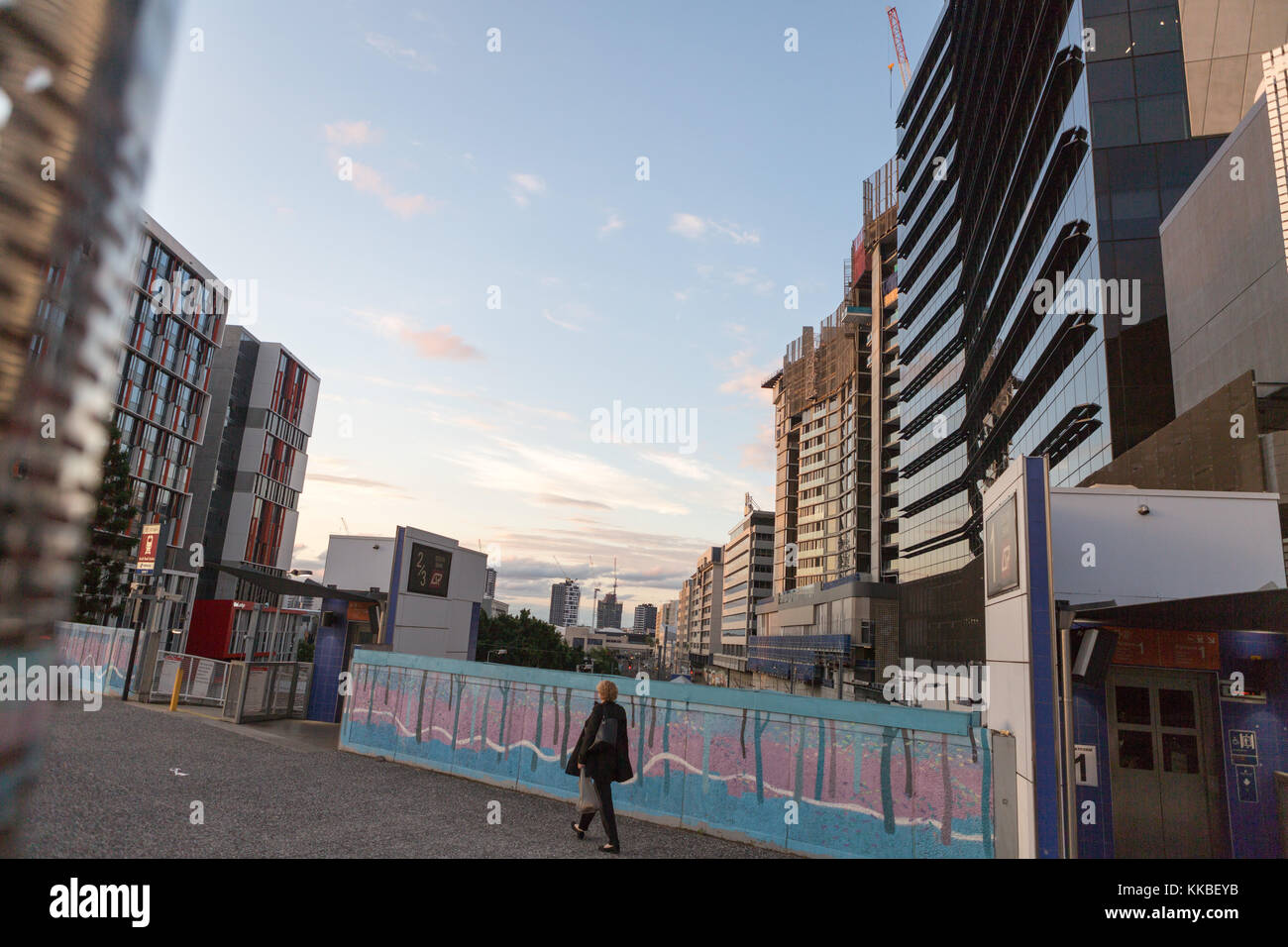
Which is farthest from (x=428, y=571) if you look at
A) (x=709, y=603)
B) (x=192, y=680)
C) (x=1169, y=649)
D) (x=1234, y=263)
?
(x=709, y=603)

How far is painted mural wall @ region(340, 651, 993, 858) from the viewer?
29.0 feet

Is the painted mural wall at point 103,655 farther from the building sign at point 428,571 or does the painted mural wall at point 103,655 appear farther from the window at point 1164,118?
Result: the window at point 1164,118

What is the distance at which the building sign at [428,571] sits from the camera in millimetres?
22938

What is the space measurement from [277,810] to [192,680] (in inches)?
556

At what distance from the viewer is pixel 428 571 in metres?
23.9

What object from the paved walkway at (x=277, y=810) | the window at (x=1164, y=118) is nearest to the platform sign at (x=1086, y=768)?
the paved walkway at (x=277, y=810)

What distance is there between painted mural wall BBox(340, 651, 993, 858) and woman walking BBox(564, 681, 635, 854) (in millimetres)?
1706

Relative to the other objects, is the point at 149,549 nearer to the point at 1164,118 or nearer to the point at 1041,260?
the point at 1041,260

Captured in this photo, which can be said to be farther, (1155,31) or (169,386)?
(169,386)

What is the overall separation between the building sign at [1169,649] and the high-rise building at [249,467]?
67156mm

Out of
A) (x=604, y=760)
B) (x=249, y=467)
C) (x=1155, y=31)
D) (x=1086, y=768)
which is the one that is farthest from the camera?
(x=249, y=467)

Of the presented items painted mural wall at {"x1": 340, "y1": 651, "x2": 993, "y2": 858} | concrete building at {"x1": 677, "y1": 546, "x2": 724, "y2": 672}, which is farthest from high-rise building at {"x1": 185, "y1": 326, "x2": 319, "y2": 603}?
concrete building at {"x1": 677, "y1": 546, "x2": 724, "y2": 672}

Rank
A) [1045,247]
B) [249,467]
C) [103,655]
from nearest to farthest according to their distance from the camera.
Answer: [103,655]
[1045,247]
[249,467]

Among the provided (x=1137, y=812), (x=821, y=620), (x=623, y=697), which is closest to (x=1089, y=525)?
(x=1137, y=812)
